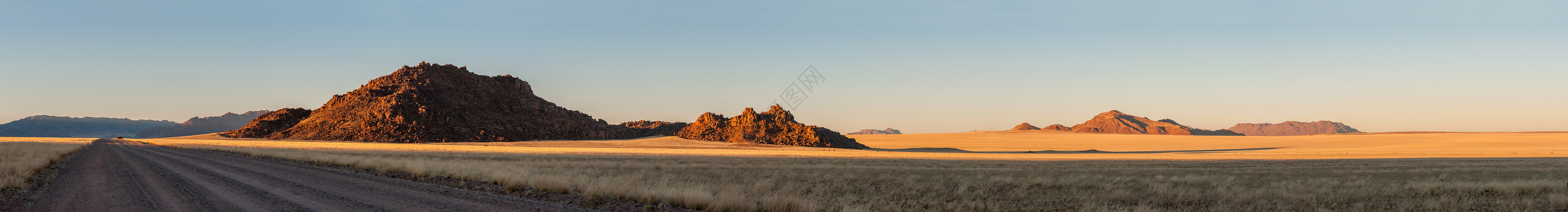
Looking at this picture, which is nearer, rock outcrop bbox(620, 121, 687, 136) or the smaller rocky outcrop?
the smaller rocky outcrop

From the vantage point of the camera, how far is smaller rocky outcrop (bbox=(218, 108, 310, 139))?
100 meters

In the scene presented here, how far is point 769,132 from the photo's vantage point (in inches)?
3703

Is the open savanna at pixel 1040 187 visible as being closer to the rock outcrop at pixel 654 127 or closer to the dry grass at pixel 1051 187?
the dry grass at pixel 1051 187

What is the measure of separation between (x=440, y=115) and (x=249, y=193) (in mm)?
90907

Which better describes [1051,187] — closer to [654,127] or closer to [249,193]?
[249,193]

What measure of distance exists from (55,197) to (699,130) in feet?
289

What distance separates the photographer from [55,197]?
13.0 meters

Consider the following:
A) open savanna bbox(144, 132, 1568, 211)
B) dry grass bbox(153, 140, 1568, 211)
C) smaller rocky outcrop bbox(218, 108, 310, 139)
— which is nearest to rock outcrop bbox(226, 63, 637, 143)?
smaller rocky outcrop bbox(218, 108, 310, 139)

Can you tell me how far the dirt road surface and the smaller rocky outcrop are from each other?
3738 inches

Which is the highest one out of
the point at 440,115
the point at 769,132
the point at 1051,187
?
the point at 440,115

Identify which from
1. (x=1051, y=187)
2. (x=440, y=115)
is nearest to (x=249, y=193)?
(x=1051, y=187)

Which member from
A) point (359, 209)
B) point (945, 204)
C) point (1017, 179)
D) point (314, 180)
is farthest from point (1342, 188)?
point (314, 180)

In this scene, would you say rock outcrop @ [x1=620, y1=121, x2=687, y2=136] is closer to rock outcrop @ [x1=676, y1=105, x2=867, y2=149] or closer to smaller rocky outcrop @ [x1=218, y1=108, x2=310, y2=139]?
rock outcrop @ [x1=676, y1=105, x2=867, y2=149]

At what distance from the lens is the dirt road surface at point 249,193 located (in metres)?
11.7
